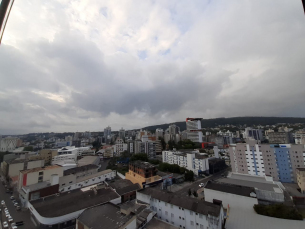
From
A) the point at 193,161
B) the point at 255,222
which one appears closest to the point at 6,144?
the point at 193,161

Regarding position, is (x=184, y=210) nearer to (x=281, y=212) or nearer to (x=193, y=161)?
(x=281, y=212)

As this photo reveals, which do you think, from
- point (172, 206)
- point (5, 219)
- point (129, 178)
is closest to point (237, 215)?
point (172, 206)

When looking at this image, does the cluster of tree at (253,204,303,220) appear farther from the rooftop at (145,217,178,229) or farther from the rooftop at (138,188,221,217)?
the rooftop at (145,217,178,229)

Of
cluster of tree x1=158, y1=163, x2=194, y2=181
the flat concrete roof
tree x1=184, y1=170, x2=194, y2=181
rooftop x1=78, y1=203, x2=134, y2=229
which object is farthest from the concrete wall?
rooftop x1=78, y1=203, x2=134, y2=229

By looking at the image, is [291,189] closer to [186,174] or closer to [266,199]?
[266,199]

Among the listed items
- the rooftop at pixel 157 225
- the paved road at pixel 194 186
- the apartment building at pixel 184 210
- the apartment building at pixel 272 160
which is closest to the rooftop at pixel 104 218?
the rooftop at pixel 157 225
